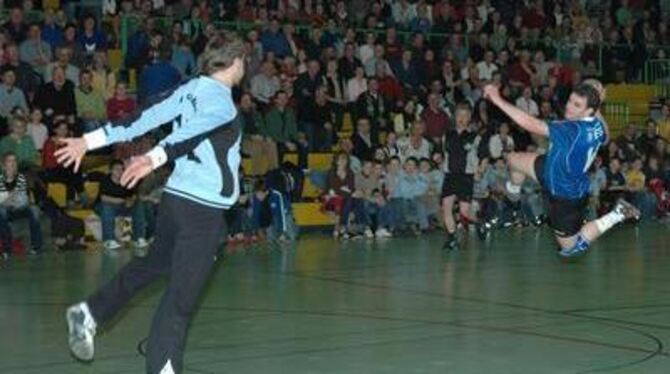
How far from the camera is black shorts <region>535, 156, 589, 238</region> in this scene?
14.1 metres

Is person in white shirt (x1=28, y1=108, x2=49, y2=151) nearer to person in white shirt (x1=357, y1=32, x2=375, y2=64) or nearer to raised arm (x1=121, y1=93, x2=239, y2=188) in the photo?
person in white shirt (x1=357, y1=32, x2=375, y2=64)

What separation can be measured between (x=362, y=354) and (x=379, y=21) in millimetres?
21521

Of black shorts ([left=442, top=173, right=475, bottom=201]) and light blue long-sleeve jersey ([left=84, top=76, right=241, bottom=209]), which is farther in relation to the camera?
black shorts ([left=442, top=173, right=475, bottom=201])

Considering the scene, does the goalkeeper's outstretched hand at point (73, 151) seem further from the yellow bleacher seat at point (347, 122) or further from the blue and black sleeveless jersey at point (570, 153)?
the yellow bleacher seat at point (347, 122)

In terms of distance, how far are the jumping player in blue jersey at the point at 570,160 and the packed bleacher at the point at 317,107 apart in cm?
816

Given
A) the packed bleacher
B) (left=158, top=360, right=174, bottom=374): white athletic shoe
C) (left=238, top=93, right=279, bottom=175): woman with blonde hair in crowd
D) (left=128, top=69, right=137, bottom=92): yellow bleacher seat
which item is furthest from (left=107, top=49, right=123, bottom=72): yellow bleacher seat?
(left=158, top=360, right=174, bottom=374): white athletic shoe

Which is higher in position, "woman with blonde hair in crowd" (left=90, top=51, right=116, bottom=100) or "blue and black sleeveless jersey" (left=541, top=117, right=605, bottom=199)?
"woman with blonde hair in crowd" (left=90, top=51, right=116, bottom=100)

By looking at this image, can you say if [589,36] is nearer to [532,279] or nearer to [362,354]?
[532,279]

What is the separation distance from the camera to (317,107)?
27203 millimetres

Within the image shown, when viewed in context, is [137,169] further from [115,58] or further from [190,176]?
[115,58]

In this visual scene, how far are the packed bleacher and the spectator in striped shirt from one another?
1.0 inches

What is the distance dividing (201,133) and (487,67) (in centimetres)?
2313

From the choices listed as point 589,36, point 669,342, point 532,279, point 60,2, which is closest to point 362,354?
point 669,342

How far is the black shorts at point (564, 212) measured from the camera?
1407cm
